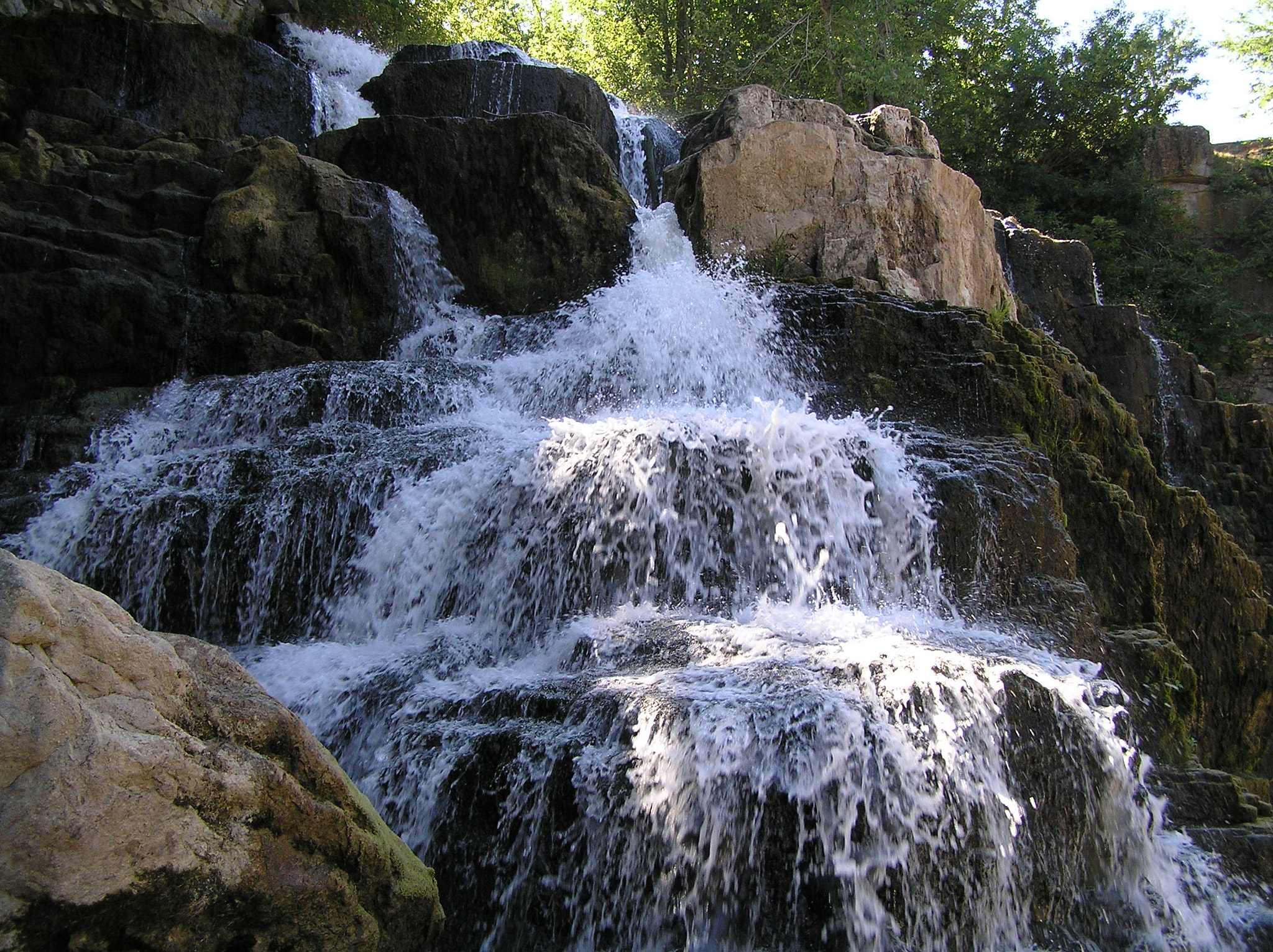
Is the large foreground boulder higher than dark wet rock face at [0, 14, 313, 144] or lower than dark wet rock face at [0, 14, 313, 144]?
lower

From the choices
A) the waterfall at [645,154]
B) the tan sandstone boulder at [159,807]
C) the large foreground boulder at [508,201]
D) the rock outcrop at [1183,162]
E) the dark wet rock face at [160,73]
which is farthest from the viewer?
the rock outcrop at [1183,162]

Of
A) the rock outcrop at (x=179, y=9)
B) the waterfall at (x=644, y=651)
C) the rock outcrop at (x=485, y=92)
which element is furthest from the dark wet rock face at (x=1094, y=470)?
the rock outcrop at (x=179, y=9)

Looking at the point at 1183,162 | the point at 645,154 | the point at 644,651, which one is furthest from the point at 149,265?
the point at 1183,162

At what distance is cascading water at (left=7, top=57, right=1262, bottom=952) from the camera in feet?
10.7

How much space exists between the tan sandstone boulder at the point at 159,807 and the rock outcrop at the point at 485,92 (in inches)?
408

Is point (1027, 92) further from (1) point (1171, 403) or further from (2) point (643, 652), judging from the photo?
(2) point (643, 652)

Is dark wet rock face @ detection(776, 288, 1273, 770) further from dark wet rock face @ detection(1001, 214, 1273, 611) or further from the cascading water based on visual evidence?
dark wet rock face @ detection(1001, 214, 1273, 611)

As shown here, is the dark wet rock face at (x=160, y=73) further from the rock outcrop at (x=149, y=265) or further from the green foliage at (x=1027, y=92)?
the green foliage at (x=1027, y=92)

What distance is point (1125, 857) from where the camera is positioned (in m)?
3.73

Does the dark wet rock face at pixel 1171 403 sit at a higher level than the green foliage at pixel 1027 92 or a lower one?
lower

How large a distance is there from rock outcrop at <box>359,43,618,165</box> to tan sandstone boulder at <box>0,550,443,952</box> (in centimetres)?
1036

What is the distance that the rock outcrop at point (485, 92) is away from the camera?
11789 millimetres

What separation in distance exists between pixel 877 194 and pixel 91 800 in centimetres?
870

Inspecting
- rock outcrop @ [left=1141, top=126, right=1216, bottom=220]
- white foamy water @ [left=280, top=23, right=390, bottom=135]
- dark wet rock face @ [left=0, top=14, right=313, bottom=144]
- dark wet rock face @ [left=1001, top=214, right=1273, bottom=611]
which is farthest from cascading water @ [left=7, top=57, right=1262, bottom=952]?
rock outcrop @ [left=1141, top=126, right=1216, bottom=220]
